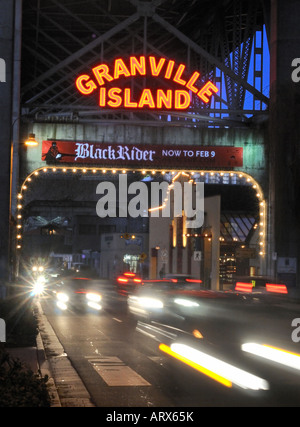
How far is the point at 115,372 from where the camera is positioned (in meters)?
13.2

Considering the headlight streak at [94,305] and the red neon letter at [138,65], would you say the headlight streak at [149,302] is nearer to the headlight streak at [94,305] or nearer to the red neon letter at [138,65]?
the headlight streak at [94,305]

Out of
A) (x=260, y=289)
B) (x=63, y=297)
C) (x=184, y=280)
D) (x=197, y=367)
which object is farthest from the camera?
(x=63, y=297)

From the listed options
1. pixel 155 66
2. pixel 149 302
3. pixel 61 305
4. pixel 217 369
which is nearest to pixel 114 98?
pixel 155 66

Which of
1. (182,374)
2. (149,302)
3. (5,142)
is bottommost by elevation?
(182,374)

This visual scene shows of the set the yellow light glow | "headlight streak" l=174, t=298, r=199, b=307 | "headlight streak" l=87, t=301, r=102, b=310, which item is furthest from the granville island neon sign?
"headlight streak" l=174, t=298, r=199, b=307

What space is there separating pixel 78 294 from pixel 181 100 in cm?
1127

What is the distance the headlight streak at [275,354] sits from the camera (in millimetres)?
9281

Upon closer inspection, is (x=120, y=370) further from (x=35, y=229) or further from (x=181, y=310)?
(x=35, y=229)

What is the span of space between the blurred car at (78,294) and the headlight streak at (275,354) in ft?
71.3

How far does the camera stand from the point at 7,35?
3331 centimetres

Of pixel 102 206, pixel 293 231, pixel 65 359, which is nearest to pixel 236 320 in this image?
pixel 65 359

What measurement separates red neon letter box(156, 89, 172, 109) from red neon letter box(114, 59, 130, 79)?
1911mm

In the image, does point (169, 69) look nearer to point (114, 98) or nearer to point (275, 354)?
point (114, 98)

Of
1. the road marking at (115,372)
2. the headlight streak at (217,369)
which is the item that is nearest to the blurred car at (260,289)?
the headlight streak at (217,369)
